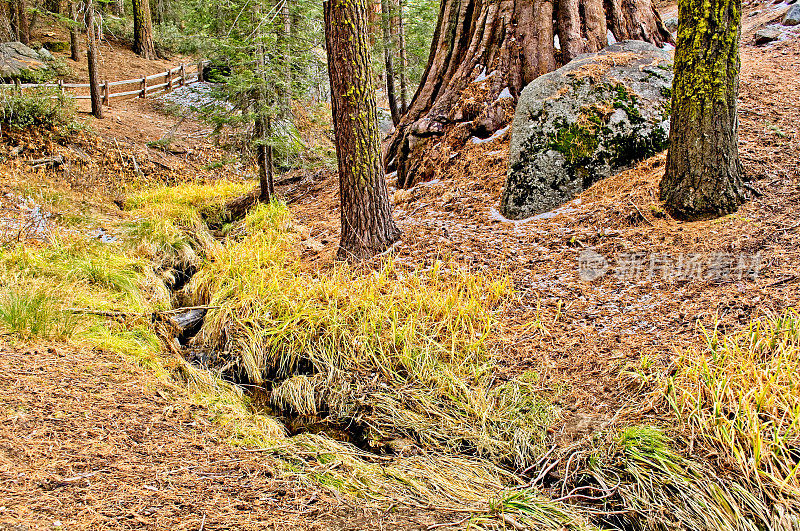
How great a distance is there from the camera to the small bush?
34.2ft

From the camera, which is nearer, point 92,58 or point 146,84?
point 92,58

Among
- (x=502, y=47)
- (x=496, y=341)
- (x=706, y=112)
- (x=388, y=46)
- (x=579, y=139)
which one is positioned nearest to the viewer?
(x=496, y=341)

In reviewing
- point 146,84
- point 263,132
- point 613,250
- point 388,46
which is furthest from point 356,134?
point 146,84

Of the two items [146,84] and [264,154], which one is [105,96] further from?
[264,154]

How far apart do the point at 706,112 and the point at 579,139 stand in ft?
4.78

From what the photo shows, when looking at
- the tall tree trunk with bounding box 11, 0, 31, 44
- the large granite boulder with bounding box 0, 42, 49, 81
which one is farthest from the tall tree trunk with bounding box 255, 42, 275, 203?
the tall tree trunk with bounding box 11, 0, 31, 44

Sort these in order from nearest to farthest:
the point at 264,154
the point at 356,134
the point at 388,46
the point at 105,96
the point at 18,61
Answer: the point at 356,134 → the point at 264,154 → the point at 388,46 → the point at 18,61 → the point at 105,96

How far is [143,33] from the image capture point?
22469 millimetres

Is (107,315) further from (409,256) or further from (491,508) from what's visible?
(491,508)

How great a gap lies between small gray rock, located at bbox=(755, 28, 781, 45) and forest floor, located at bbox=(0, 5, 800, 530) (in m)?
1.20

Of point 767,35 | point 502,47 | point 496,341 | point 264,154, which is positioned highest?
point 767,35

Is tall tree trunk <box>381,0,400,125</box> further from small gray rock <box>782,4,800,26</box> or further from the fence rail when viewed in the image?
the fence rail

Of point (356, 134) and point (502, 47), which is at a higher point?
point (502, 47)

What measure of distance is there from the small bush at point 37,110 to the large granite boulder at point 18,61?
3389 mm
